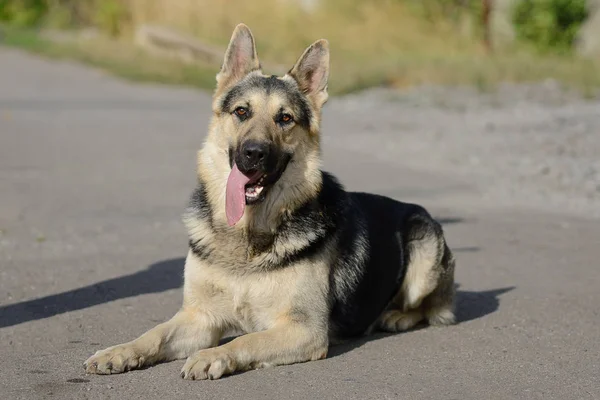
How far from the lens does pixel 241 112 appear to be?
6699 millimetres

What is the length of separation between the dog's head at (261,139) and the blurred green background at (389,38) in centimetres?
1712

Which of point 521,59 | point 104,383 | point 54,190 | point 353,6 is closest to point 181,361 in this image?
point 104,383

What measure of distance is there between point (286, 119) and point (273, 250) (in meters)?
0.86

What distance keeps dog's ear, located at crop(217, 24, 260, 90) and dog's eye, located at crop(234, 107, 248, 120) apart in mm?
420

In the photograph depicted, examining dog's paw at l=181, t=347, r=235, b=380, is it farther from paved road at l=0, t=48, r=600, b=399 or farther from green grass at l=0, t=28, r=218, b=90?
green grass at l=0, t=28, r=218, b=90

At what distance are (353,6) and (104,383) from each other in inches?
1148

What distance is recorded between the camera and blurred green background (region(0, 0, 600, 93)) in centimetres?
2522

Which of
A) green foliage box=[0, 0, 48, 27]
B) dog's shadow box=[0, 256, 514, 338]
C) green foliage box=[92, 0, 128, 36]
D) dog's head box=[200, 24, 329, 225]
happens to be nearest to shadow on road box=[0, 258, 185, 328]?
dog's shadow box=[0, 256, 514, 338]

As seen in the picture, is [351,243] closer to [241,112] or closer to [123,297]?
[241,112]

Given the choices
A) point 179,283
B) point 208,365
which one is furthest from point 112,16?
point 208,365

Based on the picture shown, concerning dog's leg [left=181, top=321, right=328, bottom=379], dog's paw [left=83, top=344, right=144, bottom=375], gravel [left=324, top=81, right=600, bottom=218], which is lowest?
dog's paw [left=83, top=344, right=144, bottom=375]

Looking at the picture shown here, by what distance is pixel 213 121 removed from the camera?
22.4ft

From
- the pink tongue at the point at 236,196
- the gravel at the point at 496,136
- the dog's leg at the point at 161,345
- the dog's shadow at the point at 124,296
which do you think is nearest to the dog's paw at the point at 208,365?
the dog's leg at the point at 161,345

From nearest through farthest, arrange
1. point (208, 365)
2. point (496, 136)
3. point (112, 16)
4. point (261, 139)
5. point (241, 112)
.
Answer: point (208, 365) < point (261, 139) < point (241, 112) < point (496, 136) < point (112, 16)
